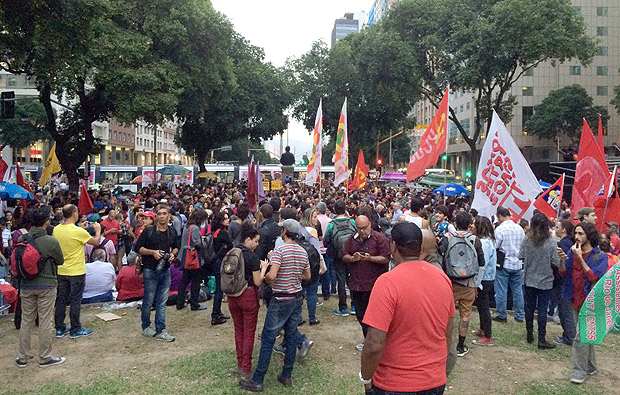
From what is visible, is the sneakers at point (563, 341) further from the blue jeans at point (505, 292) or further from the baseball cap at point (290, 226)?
the baseball cap at point (290, 226)

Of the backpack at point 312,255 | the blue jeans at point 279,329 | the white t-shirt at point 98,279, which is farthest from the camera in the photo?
the white t-shirt at point 98,279

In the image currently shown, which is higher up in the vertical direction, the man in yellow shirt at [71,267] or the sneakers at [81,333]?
the man in yellow shirt at [71,267]

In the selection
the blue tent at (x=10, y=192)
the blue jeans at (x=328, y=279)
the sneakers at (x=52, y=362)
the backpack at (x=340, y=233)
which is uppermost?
the blue tent at (x=10, y=192)

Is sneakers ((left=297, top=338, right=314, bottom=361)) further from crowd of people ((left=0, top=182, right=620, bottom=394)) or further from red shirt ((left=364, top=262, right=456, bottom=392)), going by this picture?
red shirt ((left=364, top=262, right=456, bottom=392))

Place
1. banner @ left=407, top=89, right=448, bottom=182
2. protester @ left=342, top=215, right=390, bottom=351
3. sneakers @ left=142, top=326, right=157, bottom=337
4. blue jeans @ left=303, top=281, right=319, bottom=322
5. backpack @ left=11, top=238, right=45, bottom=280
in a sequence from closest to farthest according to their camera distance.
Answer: backpack @ left=11, top=238, right=45, bottom=280
protester @ left=342, top=215, right=390, bottom=351
sneakers @ left=142, top=326, right=157, bottom=337
blue jeans @ left=303, top=281, right=319, bottom=322
banner @ left=407, top=89, right=448, bottom=182

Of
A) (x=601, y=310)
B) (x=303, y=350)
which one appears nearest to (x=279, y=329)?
(x=303, y=350)

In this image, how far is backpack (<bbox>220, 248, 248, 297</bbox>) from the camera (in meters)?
5.16

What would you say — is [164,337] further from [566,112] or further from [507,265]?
[566,112]

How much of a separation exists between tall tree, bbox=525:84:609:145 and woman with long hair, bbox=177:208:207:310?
5206 centimetres

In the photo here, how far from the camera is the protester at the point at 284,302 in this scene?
5.10 m

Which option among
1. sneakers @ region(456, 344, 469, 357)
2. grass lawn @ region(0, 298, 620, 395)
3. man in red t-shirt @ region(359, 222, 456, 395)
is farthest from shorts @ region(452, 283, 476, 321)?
man in red t-shirt @ region(359, 222, 456, 395)

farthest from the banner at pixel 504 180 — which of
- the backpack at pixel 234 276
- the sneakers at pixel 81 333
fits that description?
the sneakers at pixel 81 333

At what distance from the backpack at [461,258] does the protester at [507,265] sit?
1553mm

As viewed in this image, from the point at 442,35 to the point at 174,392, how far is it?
2704 centimetres
